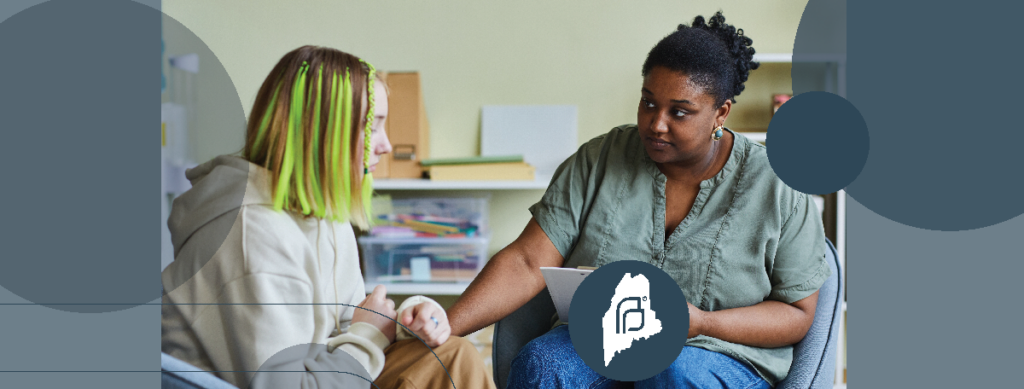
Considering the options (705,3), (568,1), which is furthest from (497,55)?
(705,3)

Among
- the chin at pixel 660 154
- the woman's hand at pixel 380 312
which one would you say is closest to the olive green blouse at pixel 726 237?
the chin at pixel 660 154

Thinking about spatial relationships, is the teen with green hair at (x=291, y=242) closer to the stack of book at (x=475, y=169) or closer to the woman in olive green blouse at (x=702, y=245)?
the woman in olive green blouse at (x=702, y=245)

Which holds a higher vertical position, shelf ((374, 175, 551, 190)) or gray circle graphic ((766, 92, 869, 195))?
gray circle graphic ((766, 92, 869, 195))

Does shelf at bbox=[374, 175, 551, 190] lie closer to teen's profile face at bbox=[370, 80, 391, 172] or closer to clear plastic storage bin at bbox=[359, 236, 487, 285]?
clear plastic storage bin at bbox=[359, 236, 487, 285]

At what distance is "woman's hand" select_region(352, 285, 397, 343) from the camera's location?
48 centimetres

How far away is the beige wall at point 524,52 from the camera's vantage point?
156cm

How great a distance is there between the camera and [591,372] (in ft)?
2.66

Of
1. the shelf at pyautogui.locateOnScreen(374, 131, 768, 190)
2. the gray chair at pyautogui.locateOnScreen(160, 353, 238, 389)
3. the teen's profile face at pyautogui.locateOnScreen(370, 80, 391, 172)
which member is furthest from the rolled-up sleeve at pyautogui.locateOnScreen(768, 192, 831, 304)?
the shelf at pyautogui.locateOnScreen(374, 131, 768, 190)

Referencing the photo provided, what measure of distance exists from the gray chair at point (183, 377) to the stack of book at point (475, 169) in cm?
118
